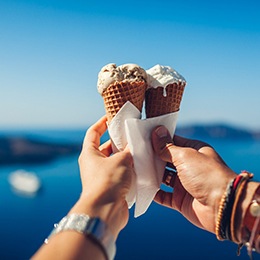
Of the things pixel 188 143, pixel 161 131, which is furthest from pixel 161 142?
pixel 188 143

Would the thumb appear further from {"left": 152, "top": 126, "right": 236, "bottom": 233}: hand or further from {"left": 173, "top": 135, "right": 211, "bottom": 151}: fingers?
{"left": 173, "top": 135, "right": 211, "bottom": 151}: fingers

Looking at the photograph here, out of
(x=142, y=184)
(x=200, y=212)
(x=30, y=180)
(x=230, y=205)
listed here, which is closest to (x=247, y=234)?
(x=230, y=205)

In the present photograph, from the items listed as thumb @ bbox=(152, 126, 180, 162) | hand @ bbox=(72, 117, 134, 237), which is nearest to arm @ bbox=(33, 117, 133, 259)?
hand @ bbox=(72, 117, 134, 237)

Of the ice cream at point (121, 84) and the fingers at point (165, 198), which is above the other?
the ice cream at point (121, 84)

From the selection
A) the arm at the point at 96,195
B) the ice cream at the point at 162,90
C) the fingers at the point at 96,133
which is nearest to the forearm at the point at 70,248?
the arm at the point at 96,195

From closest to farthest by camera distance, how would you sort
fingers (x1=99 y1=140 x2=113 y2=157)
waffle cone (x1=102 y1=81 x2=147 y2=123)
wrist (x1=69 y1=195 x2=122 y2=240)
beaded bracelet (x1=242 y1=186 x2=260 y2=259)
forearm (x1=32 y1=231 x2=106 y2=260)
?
forearm (x1=32 y1=231 x2=106 y2=260)
wrist (x1=69 y1=195 x2=122 y2=240)
beaded bracelet (x1=242 y1=186 x2=260 y2=259)
waffle cone (x1=102 y1=81 x2=147 y2=123)
fingers (x1=99 y1=140 x2=113 y2=157)

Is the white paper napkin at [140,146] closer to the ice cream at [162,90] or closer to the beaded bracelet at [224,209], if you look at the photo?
the ice cream at [162,90]

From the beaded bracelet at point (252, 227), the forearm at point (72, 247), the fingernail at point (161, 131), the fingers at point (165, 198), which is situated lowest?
the fingers at point (165, 198)

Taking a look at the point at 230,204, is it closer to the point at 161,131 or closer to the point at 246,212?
the point at 246,212

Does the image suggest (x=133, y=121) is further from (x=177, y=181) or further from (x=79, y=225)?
(x=79, y=225)
